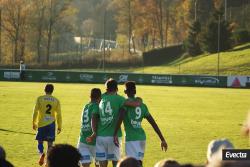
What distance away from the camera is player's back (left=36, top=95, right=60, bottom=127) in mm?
14859

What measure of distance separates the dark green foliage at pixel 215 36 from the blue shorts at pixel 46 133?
62.0m

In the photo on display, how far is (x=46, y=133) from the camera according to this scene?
14.9 m

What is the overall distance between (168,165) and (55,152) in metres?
1.34

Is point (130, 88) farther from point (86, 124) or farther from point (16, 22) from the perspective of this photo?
point (16, 22)

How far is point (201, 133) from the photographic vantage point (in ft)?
69.2

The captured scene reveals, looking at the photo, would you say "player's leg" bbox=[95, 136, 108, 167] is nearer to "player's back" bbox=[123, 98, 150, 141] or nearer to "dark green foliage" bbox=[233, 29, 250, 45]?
"player's back" bbox=[123, 98, 150, 141]

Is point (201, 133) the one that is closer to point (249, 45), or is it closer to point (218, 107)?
point (218, 107)

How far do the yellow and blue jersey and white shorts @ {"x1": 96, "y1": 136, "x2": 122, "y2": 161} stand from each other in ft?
11.1

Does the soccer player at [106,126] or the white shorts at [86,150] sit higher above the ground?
the soccer player at [106,126]

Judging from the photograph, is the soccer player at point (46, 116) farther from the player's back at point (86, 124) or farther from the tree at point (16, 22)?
the tree at point (16, 22)

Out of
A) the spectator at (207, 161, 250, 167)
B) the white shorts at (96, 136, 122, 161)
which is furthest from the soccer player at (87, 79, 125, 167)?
the spectator at (207, 161, 250, 167)

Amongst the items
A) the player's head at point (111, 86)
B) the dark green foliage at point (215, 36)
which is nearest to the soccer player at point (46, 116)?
the player's head at point (111, 86)

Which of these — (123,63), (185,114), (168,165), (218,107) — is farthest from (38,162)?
(123,63)

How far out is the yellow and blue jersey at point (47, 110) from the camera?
1486cm
